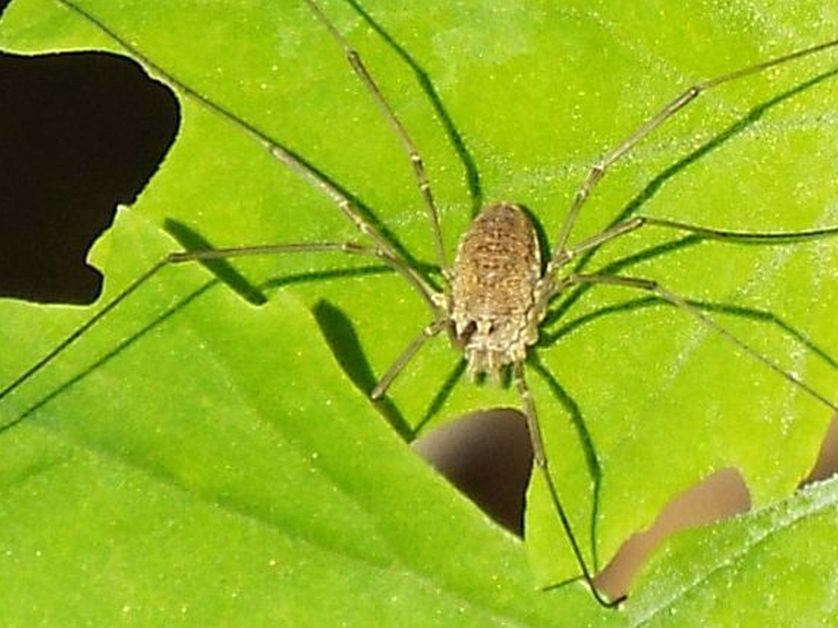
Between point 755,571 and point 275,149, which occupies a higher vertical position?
point 275,149

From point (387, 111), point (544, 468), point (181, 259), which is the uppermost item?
point (387, 111)

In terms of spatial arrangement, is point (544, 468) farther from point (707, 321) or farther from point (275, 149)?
point (275, 149)

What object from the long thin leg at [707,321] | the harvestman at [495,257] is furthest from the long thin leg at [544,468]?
the long thin leg at [707,321]

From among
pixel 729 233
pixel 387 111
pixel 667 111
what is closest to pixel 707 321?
pixel 729 233

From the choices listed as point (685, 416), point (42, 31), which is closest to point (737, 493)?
point (685, 416)

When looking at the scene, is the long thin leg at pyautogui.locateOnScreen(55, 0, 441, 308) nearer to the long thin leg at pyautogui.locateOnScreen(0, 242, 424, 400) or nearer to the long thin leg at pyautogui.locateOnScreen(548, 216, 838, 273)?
the long thin leg at pyautogui.locateOnScreen(0, 242, 424, 400)

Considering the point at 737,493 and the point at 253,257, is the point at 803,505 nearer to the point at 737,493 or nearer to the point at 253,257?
the point at 253,257

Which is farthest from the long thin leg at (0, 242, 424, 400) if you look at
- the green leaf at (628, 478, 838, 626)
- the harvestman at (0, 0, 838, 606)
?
the green leaf at (628, 478, 838, 626)
